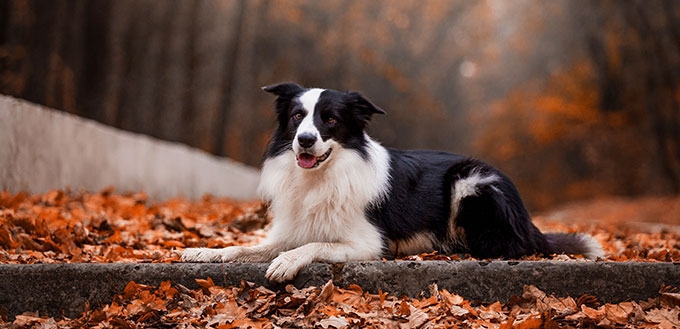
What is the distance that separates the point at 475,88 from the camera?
29.0 metres

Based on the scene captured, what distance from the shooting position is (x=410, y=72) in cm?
2411

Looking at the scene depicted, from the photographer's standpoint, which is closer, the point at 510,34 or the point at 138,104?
the point at 138,104

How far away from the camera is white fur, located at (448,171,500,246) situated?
414 centimetres

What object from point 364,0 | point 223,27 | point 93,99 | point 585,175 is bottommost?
point 585,175

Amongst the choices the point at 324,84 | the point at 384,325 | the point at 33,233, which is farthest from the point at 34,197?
the point at 324,84

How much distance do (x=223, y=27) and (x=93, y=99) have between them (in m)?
5.16

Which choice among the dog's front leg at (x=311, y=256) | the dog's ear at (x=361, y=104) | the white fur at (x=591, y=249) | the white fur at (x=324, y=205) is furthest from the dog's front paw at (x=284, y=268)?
the white fur at (x=591, y=249)

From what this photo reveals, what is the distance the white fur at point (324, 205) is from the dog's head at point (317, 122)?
78mm

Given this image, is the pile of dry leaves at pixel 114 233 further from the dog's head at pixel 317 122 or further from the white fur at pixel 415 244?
the dog's head at pixel 317 122

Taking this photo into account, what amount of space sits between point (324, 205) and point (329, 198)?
0.06 m

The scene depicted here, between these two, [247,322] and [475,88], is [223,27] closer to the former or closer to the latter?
[247,322]

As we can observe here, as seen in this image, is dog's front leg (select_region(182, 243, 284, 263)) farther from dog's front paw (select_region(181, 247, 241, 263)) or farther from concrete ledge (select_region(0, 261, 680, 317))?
concrete ledge (select_region(0, 261, 680, 317))

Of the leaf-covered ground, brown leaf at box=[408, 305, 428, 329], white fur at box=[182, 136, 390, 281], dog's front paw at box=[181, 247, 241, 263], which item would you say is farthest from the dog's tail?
dog's front paw at box=[181, 247, 241, 263]

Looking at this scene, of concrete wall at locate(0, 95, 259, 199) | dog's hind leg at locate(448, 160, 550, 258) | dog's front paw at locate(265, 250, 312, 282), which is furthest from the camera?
concrete wall at locate(0, 95, 259, 199)
